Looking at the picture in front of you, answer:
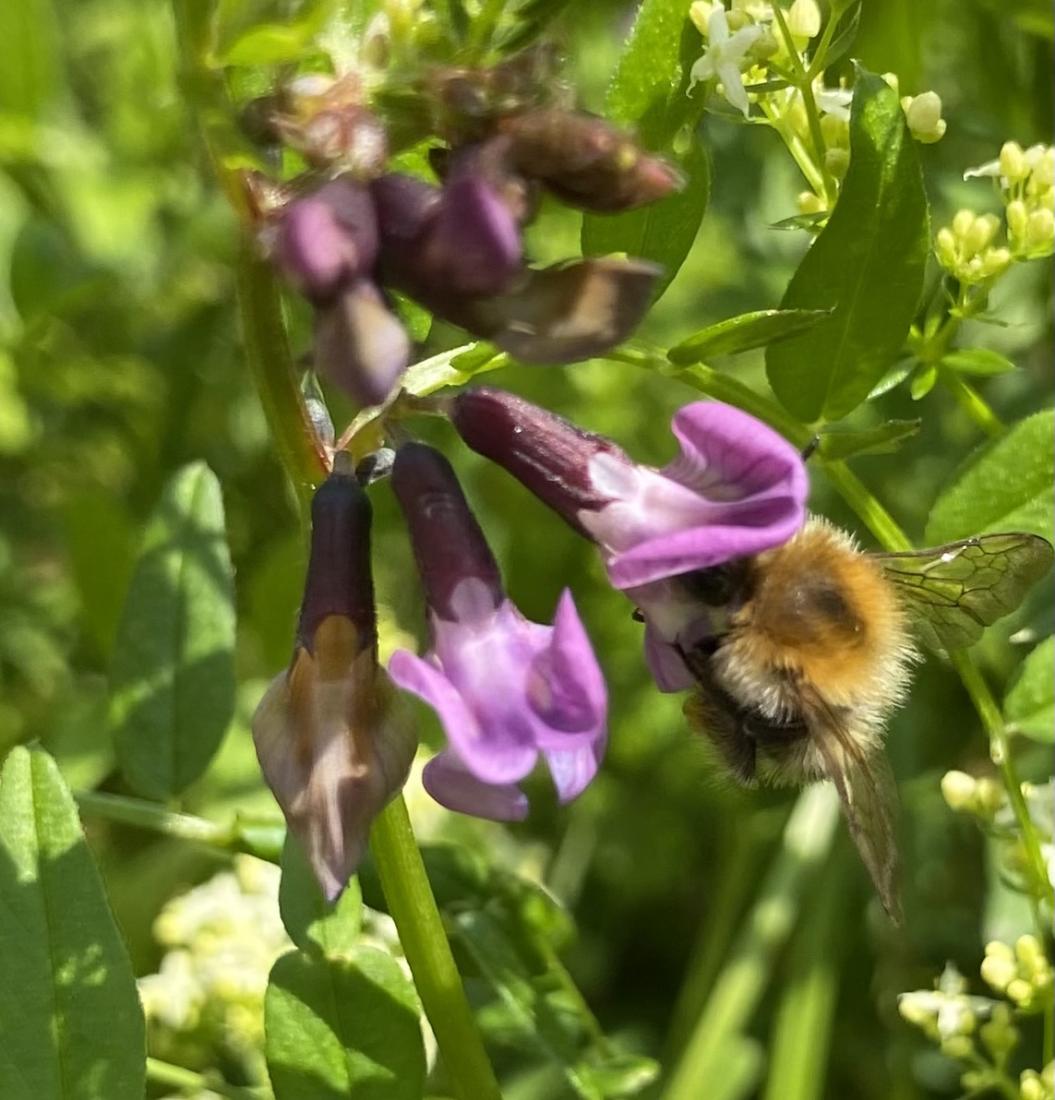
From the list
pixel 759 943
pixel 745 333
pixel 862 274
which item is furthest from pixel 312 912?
pixel 759 943

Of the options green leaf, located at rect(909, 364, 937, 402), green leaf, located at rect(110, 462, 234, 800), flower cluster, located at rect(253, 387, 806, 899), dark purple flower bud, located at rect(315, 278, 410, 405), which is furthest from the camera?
green leaf, located at rect(110, 462, 234, 800)

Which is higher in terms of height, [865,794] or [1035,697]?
[865,794]

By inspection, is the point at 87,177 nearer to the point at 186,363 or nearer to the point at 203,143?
the point at 186,363

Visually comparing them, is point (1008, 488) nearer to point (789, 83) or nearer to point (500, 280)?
point (789, 83)

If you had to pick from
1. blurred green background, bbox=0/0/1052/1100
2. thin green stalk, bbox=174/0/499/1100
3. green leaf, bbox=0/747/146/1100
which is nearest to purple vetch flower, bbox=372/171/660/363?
thin green stalk, bbox=174/0/499/1100

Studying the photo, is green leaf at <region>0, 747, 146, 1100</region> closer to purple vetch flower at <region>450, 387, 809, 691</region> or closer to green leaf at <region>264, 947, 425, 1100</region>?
green leaf at <region>264, 947, 425, 1100</region>

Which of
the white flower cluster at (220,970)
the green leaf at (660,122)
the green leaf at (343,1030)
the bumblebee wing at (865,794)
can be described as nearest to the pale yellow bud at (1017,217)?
the green leaf at (660,122)
